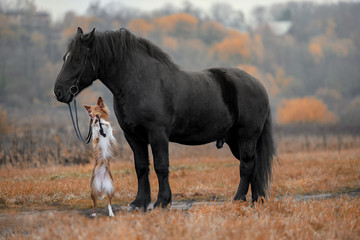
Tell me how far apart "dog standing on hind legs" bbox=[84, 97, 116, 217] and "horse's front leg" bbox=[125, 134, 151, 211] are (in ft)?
1.30

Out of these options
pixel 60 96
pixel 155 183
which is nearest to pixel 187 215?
pixel 60 96

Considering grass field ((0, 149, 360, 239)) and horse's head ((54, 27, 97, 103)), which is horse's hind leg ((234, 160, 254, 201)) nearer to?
grass field ((0, 149, 360, 239))

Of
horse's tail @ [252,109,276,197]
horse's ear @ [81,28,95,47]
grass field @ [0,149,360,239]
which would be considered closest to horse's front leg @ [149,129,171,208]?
grass field @ [0,149,360,239]

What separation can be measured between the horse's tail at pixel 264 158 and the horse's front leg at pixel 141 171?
1942 millimetres

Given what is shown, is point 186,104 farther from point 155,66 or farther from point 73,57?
point 73,57

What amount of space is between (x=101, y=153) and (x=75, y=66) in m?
1.20

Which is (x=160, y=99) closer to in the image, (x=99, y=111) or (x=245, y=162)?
(x=99, y=111)

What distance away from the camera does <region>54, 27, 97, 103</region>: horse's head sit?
5176mm

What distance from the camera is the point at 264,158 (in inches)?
266

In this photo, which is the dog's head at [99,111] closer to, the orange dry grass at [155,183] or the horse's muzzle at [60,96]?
the horse's muzzle at [60,96]

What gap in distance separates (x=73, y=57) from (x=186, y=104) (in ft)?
5.55

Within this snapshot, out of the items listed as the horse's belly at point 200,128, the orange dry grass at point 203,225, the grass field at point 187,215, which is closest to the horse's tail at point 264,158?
the grass field at point 187,215

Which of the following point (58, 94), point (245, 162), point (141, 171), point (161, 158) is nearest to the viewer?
point (58, 94)

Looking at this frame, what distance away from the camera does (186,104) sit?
569cm
